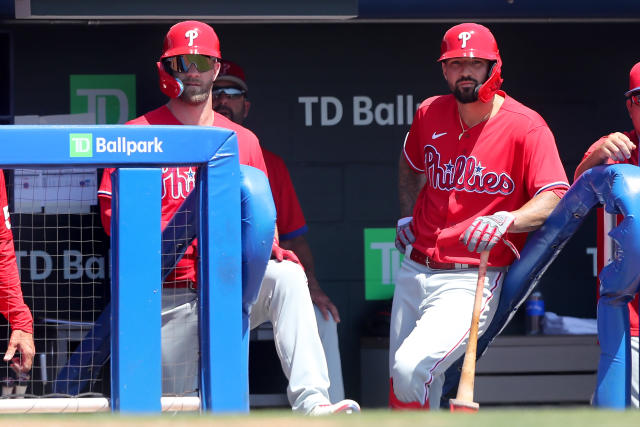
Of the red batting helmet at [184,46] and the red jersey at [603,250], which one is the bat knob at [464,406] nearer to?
the red jersey at [603,250]

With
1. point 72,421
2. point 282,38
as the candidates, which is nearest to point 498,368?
point 282,38

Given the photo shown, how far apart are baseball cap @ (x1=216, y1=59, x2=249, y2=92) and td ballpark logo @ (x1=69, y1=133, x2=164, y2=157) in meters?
2.34

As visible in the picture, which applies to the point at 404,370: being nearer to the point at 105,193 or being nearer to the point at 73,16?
the point at 105,193

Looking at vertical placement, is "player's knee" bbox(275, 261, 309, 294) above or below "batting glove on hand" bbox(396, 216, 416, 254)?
below

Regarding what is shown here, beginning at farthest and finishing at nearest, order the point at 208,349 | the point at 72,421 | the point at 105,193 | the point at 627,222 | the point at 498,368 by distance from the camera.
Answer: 1. the point at 498,368
2. the point at 105,193
3. the point at 627,222
4. the point at 208,349
5. the point at 72,421

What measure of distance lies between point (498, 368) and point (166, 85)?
2.30 meters

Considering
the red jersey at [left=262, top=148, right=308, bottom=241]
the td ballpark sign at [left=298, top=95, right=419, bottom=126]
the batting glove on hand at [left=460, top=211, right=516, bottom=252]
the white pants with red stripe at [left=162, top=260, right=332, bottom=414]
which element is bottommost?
the white pants with red stripe at [left=162, top=260, right=332, bottom=414]

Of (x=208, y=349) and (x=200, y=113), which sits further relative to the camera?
(x=200, y=113)

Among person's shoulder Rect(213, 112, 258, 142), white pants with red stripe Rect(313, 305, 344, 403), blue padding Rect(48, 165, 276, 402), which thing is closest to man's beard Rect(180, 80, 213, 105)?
person's shoulder Rect(213, 112, 258, 142)

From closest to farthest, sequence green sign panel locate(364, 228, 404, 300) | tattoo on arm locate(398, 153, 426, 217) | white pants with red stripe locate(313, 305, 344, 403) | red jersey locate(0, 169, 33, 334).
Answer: red jersey locate(0, 169, 33, 334), tattoo on arm locate(398, 153, 426, 217), white pants with red stripe locate(313, 305, 344, 403), green sign panel locate(364, 228, 404, 300)

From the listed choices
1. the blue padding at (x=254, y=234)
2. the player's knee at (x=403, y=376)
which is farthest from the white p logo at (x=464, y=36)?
the blue padding at (x=254, y=234)

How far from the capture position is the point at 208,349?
9.98ft

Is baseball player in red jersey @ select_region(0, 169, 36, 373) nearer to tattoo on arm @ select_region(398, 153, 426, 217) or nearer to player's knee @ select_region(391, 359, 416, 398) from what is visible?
player's knee @ select_region(391, 359, 416, 398)

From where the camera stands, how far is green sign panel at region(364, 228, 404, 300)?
588 cm
